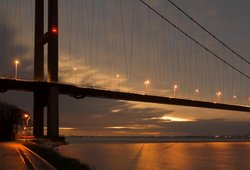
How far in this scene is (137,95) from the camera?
68062 millimetres

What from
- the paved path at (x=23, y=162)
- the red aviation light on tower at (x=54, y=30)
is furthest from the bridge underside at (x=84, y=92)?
the paved path at (x=23, y=162)

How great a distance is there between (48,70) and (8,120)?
15923mm

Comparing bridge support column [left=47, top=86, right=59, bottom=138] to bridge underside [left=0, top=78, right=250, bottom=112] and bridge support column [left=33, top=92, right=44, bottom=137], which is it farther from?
bridge support column [left=33, top=92, right=44, bottom=137]

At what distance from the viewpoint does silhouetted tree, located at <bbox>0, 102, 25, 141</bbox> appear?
194 feet

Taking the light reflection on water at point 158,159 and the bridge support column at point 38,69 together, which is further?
the bridge support column at point 38,69

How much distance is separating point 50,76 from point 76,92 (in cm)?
878

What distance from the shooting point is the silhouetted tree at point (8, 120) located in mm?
59250

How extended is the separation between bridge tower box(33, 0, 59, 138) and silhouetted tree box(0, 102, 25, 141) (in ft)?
21.8

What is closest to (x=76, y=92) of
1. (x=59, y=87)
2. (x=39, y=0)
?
(x=59, y=87)

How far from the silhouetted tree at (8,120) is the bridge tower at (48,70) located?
21.8 ft

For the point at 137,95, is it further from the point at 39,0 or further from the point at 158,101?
the point at 39,0

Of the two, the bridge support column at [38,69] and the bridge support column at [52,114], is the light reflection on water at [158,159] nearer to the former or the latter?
the bridge support column at [52,114]

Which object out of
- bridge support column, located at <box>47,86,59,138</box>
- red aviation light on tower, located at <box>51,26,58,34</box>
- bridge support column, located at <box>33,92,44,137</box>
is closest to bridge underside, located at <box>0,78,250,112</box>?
bridge support column, located at <box>47,86,59,138</box>

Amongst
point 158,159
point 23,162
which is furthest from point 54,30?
point 23,162
